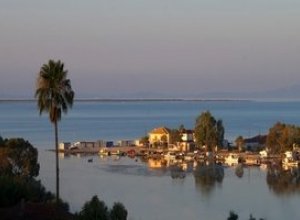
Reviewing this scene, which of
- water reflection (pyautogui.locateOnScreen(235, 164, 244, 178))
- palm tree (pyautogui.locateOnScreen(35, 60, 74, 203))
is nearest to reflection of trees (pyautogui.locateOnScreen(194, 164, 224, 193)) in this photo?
water reflection (pyautogui.locateOnScreen(235, 164, 244, 178))

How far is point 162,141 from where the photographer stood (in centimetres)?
10200

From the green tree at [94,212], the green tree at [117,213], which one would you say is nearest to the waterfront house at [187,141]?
the green tree at [117,213]

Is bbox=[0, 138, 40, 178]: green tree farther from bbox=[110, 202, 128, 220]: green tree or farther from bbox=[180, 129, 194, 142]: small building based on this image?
bbox=[180, 129, 194, 142]: small building

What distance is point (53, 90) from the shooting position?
25.4 m

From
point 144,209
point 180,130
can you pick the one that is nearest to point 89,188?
point 144,209

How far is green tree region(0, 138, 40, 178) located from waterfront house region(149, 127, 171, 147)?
186ft

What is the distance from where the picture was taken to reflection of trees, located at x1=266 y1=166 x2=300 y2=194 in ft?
194

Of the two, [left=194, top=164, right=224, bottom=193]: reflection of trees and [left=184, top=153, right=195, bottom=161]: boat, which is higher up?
[left=184, top=153, right=195, bottom=161]: boat

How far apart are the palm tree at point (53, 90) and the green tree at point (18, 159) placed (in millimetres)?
17466

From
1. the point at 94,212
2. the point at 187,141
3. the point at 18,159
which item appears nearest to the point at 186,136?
the point at 187,141

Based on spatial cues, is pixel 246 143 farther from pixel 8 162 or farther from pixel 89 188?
pixel 8 162

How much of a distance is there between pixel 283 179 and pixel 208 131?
2538 cm

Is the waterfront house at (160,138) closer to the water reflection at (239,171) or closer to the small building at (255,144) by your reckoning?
the small building at (255,144)

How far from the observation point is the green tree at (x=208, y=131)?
298ft
